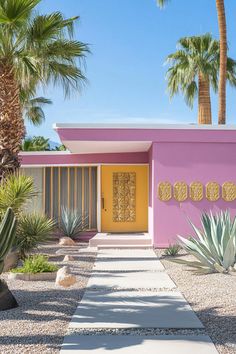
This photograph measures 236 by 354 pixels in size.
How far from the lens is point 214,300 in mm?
7488

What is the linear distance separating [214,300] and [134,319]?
163 centimetres

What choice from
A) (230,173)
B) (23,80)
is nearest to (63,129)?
(23,80)

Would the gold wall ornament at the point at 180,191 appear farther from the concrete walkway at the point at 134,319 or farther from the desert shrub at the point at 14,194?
the desert shrub at the point at 14,194

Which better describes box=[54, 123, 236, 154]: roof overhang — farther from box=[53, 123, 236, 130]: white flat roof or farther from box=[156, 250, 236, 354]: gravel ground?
box=[156, 250, 236, 354]: gravel ground

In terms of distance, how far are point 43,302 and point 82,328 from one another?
1.66m

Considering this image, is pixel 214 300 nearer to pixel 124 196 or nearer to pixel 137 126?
pixel 137 126

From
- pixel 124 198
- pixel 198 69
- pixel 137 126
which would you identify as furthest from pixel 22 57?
pixel 198 69

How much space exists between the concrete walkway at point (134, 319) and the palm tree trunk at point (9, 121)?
15.5 feet

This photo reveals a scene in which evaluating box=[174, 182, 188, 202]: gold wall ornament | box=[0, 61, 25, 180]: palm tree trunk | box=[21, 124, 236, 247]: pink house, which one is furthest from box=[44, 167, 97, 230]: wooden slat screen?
box=[0, 61, 25, 180]: palm tree trunk

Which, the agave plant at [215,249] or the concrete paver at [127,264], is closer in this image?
the agave plant at [215,249]

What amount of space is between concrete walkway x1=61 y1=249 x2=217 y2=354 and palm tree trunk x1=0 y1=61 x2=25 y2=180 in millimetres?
4709

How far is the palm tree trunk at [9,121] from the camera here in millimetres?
13570

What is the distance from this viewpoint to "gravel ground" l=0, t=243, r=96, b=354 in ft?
17.6

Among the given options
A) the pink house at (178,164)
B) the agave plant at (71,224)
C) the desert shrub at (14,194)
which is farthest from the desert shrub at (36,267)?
the agave plant at (71,224)
